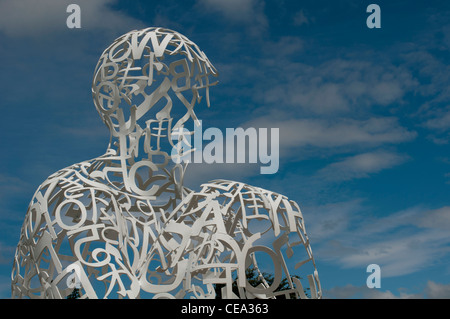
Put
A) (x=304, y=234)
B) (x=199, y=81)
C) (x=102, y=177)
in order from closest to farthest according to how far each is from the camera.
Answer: (x=304, y=234), (x=102, y=177), (x=199, y=81)

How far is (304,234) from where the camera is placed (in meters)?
8.65

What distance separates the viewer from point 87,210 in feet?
28.4
